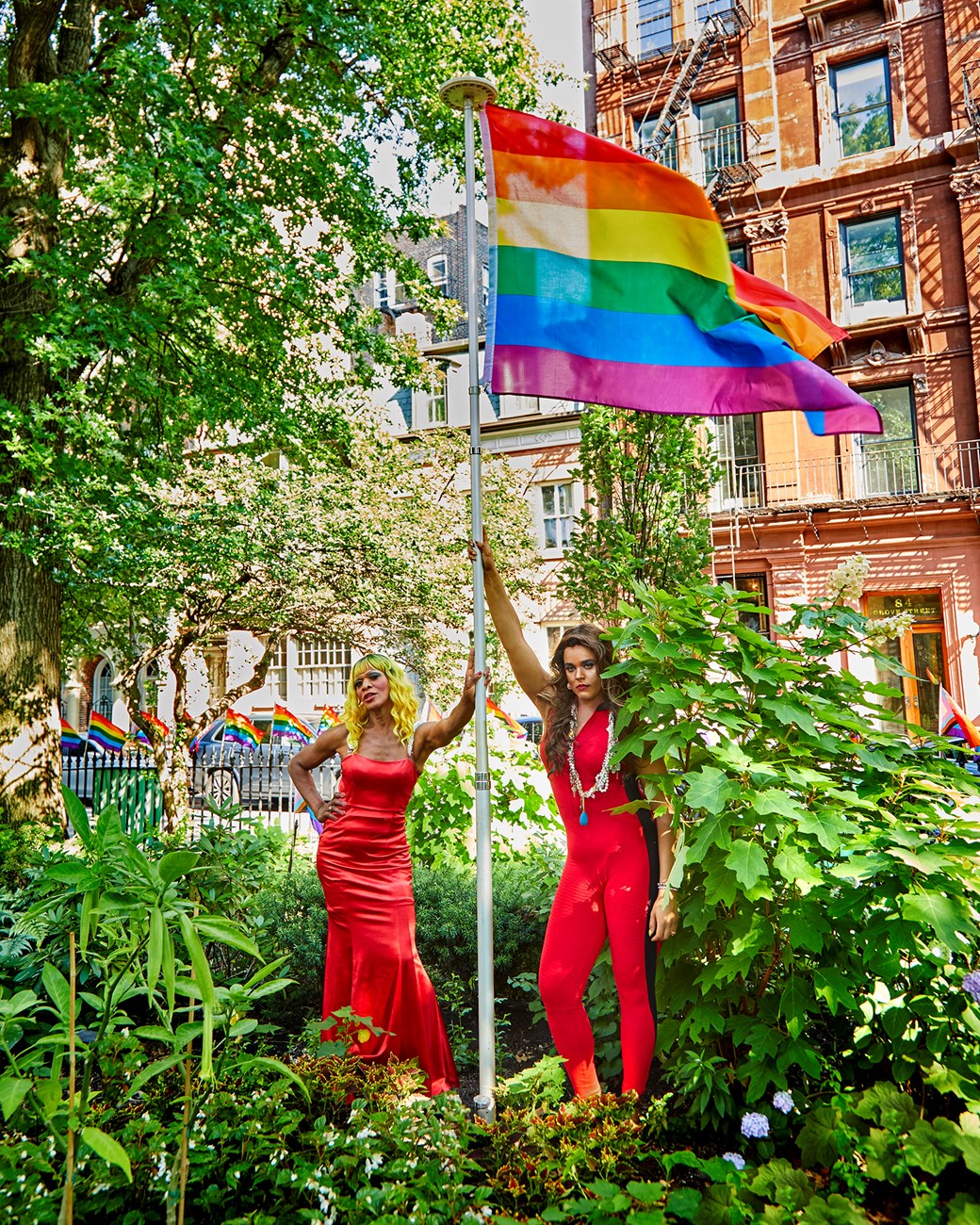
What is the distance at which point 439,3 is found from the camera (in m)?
9.70

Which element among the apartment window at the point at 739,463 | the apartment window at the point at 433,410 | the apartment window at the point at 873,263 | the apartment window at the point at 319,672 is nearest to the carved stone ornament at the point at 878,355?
the apartment window at the point at 873,263

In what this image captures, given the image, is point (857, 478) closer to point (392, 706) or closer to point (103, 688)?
point (392, 706)

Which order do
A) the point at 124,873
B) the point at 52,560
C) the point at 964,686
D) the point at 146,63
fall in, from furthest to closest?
the point at 964,686
the point at 52,560
the point at 146,63
the point at 124,873

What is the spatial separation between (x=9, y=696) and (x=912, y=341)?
1817cm

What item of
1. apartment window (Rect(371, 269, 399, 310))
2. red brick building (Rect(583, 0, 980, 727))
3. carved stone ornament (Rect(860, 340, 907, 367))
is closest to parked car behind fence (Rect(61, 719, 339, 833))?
red brick building (Rect(583, 0, 980, 727))

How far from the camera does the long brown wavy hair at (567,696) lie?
12.3 feet

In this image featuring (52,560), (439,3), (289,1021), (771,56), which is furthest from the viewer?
(771,56)

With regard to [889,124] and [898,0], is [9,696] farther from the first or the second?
[898,0]

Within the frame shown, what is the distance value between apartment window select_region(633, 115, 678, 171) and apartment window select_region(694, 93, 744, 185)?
62cm

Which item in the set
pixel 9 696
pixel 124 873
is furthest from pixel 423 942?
pixel 9 696

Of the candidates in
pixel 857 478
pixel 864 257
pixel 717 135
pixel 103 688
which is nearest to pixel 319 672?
pixel 103 688

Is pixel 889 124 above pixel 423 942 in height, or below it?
above

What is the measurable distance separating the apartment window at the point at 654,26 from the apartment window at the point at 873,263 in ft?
22.7

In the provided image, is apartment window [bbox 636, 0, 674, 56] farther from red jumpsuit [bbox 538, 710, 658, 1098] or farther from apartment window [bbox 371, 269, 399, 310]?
red jumpsuit [bbox 538, 710, 658, 1098]
